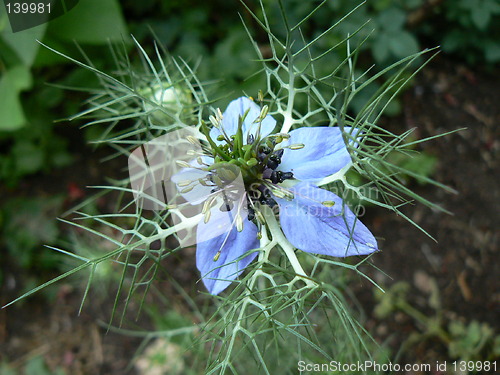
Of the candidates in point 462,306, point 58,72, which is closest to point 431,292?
point 462,306

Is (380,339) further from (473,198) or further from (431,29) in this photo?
(431,29)

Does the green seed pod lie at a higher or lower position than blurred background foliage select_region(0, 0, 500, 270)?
lower

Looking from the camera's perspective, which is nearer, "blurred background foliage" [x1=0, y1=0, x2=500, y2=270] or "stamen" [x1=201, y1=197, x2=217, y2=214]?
"stamen" [x1=201, y1=197, x2=217, y2=214]

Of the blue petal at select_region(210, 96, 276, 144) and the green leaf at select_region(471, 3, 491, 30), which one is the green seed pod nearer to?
the blue petal at select_region(210, 96, 276, 144)

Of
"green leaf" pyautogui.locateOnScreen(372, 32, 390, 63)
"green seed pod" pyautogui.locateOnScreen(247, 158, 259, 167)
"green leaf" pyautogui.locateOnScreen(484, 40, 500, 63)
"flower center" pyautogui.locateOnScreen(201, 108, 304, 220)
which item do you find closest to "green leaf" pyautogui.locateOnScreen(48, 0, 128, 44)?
"green leaf" pyautogui.locateOnScreen(372, 32, 390, 63)

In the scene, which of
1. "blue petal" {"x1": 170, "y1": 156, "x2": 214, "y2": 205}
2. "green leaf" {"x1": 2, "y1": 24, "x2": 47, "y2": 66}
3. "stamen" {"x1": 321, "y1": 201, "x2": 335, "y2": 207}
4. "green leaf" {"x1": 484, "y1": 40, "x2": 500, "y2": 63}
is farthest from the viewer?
"green leaf" {"x1": 484, "y1": 40, "x2": 500, "y2": 63}

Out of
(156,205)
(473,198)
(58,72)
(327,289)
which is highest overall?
(58,72)
